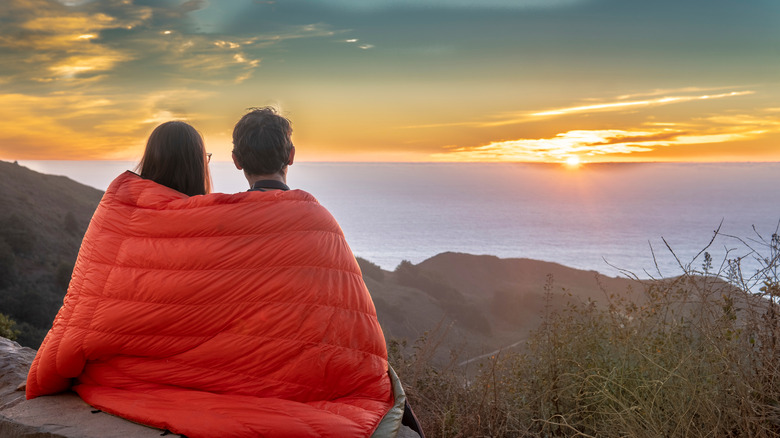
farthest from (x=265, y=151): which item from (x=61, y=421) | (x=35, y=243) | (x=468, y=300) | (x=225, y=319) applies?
(x=468, y=300)

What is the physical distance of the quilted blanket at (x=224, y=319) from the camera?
2.35 meters

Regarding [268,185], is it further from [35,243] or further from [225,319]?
[35,243]

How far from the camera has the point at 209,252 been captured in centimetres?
244

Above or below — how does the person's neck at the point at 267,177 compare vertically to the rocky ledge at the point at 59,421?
above

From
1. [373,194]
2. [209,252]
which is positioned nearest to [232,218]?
[209,252]

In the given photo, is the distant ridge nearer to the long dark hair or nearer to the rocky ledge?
the rocky ledge

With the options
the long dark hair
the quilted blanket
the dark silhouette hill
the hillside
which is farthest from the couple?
the hillside

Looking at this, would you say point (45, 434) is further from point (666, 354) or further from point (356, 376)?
point (666, 354)

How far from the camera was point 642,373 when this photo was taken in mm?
3605

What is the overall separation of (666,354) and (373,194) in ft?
299

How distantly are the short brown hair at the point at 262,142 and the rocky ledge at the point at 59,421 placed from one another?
3.97 feet

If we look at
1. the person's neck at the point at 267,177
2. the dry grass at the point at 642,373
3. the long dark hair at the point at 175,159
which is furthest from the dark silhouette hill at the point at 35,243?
the person's neck at the point at 267,177

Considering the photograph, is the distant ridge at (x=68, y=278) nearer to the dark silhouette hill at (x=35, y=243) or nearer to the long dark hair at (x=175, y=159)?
the dark silhouette hill at (x=35, y=243)

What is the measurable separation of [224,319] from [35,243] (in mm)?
31684
